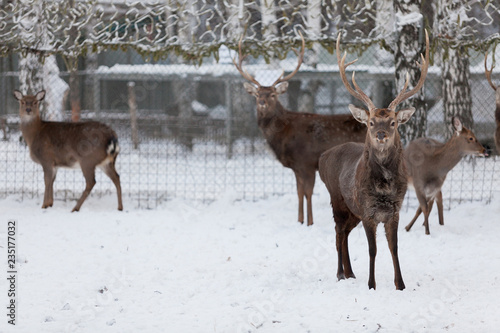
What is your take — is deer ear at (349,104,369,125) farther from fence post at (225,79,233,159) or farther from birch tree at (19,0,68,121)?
fence post at (225,79,233,159)

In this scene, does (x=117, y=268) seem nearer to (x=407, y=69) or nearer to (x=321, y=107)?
(x=407, y=69)

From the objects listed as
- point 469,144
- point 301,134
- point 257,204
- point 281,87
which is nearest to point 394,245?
point 469,144

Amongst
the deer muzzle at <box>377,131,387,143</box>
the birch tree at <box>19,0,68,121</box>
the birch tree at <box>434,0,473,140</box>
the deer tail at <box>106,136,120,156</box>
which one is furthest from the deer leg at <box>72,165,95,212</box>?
the birch tree at <box>434,0,473,140</box>

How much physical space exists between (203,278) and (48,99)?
284 inches

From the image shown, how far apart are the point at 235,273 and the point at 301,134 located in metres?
3.01

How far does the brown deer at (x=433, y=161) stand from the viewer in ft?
23.0

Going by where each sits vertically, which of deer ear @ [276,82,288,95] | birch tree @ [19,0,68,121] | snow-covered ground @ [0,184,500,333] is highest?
birch tree @ [19,0,68,121]

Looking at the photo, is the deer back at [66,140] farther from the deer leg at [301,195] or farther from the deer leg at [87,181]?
the deer leg at [301,195]

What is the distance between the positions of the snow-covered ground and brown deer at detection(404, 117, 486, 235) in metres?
0.35

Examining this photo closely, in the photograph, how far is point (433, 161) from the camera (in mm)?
7129

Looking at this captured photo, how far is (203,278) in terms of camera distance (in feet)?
17.5

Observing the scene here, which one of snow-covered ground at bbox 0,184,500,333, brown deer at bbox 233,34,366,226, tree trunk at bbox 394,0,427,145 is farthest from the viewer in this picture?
tree trunk at bbox 394,0,427,145

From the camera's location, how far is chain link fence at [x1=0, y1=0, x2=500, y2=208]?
869cm

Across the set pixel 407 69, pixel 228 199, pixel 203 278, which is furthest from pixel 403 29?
pixel 203 278
